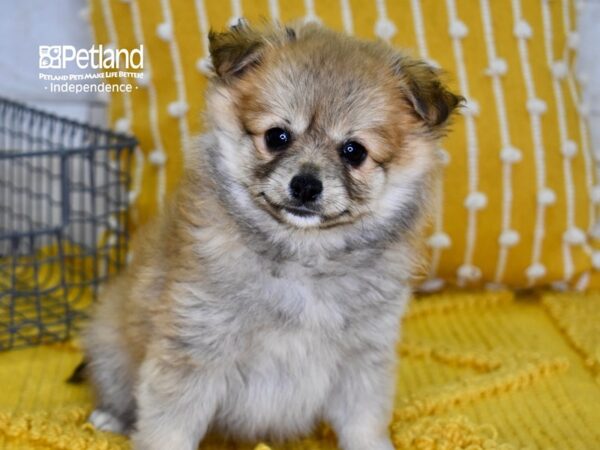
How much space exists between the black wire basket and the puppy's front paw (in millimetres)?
399

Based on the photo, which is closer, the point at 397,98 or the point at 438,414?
the point at 397,98

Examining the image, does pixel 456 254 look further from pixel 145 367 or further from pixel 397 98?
Result: pixel 145 367

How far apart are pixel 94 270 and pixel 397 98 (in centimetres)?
103

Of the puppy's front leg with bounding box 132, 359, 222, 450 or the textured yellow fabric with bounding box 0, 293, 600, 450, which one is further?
the textured yellow fabric with bounding box 0, 293, 600, 450

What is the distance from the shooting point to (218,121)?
1.39 metres

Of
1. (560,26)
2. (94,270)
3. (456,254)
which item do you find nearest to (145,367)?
(94,270)

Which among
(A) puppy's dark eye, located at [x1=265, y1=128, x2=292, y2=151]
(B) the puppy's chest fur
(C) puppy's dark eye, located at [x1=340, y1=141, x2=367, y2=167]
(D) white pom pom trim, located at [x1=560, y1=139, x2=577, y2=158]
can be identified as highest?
(D) white pom pom trim, located at [x1=560, y1=139, x2=577, y2=158]

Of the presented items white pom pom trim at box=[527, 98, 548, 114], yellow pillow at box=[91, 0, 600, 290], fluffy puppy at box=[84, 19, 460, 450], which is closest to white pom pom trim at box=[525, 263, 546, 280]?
yellow pillow at box=[91, 0, 600, 290]

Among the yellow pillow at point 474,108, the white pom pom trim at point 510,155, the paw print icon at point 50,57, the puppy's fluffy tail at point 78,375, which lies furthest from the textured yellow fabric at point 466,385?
the paw print icon at point 50,57

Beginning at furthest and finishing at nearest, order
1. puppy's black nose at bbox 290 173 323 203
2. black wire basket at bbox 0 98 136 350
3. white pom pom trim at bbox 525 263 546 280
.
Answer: white pom pom trim at bbox 525 263 546 280 < black wire basket at bbox 0 98 136 350 < puppy's black nose at bbox 290 173 323 203

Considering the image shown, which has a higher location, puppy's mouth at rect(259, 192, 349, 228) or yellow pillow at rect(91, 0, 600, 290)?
yellow pillow at rect(91, 0, 600, 290)

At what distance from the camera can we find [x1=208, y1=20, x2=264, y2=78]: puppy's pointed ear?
4.42 ft

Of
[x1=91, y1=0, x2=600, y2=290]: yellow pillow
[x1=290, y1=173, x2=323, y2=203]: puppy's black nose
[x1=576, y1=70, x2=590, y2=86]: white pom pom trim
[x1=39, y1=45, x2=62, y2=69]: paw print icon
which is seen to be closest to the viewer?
[x1=290, y1=173, x2=323, y2=203]: puppy's black nose

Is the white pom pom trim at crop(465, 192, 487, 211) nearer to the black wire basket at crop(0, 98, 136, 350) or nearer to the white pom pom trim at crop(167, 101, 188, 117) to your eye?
the white pom pom trim at crop(167, 101, 188, 117)
